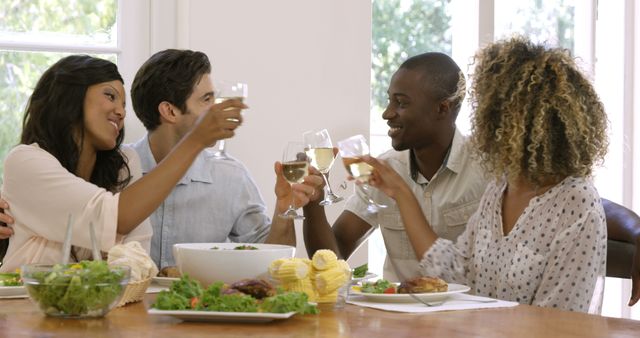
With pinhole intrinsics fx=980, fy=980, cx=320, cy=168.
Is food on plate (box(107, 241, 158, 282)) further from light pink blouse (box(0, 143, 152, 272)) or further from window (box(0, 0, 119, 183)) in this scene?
window (box(0, 0, 119, 183))

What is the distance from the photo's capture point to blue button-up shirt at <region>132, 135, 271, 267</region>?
309 centimetres

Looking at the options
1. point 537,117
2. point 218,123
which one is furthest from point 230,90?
point 537,117

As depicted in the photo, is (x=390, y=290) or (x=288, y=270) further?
(x=390, y=290)

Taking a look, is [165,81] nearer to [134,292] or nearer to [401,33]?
[134,292]

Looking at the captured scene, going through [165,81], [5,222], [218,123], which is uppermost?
[165,81]

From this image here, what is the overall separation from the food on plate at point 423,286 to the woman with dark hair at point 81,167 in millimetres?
634

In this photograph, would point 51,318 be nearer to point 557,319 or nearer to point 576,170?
point 557,319

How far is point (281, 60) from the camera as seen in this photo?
3840 mm

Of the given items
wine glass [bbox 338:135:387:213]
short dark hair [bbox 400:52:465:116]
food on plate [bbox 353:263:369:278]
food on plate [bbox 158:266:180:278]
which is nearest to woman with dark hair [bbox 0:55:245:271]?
food on plate [bbox 158:266:180:278]

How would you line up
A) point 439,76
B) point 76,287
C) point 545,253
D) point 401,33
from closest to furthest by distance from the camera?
point 76,287, point 545,253, point 439,76, point 401,33

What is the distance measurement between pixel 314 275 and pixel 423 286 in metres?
0.25

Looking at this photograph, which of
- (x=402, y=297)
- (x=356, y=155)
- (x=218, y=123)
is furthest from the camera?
(x=356, y=155)

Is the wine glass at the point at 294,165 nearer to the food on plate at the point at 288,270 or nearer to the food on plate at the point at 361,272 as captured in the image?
the food on plate at the point at 361,272

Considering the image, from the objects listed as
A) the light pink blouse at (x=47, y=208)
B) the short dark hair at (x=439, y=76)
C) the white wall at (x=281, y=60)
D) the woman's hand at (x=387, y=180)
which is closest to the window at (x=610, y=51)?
the white wall at (x=281, y=60)
